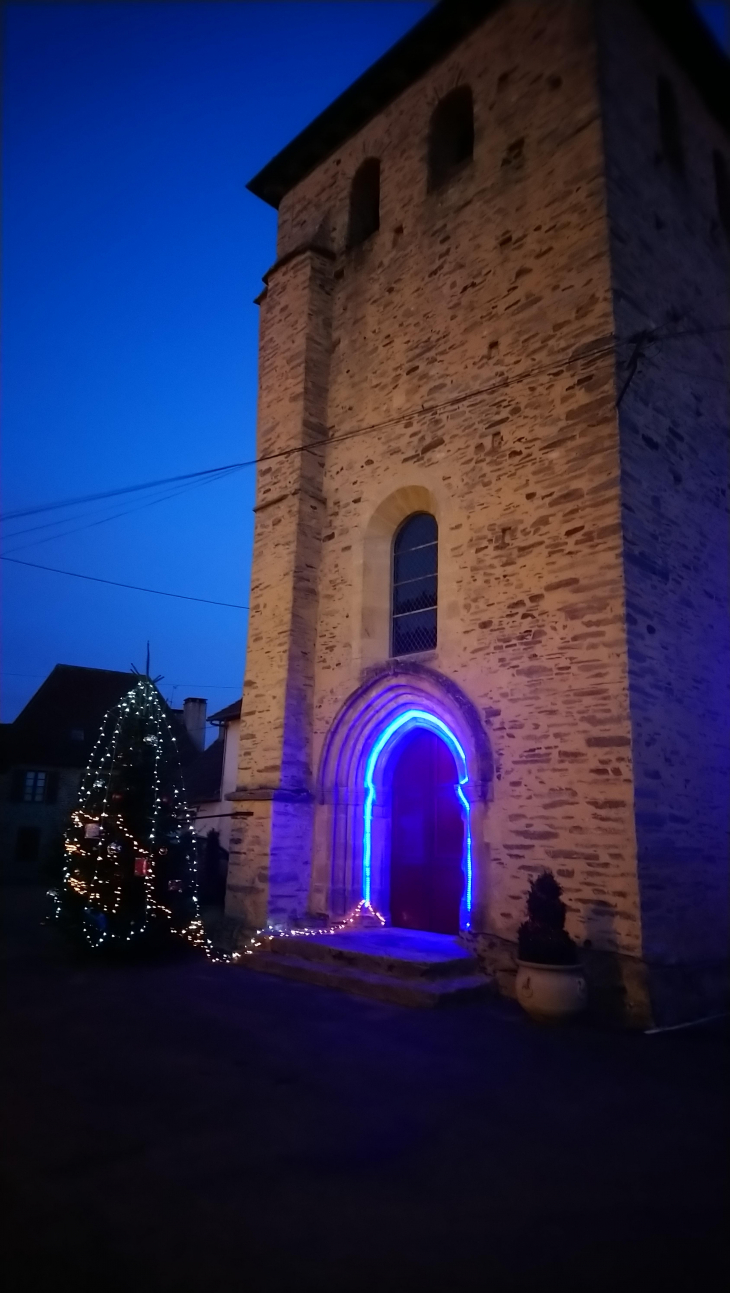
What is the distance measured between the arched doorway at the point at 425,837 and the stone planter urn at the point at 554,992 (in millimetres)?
2471

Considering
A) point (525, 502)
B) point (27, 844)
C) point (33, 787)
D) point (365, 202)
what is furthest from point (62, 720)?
point (525, 502)

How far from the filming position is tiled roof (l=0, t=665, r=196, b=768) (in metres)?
25.5

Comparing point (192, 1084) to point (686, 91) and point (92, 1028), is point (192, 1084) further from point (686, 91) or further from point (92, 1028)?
point (686, 91)

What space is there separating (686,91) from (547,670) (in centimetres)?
956

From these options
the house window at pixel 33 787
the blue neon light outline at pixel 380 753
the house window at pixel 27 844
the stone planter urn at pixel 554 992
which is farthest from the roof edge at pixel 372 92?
the house window at pixel 27 844

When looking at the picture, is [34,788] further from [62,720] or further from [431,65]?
[431,65]

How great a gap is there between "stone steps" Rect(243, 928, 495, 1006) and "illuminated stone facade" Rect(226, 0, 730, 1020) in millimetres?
486

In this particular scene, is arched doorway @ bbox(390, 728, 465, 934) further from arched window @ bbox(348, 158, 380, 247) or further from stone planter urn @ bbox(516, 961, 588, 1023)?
arched window @ bbox(348, 158, 380, 247)

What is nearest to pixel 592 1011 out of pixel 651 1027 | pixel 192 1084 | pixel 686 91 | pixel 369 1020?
pixel 651 1027

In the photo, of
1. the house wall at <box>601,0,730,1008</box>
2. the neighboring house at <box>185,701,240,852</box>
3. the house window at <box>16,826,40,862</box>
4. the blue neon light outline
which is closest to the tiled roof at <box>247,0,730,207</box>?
the house wall at <box>601,0,730,1008</box>

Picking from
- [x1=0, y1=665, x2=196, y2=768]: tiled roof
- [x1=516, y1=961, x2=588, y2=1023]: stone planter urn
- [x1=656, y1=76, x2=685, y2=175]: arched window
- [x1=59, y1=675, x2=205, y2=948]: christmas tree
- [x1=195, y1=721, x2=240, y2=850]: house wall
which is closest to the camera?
[x1=516, y1=961, x2=588, y2=1023]: stone planter urn

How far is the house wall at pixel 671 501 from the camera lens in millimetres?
7238

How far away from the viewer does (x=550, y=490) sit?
8156 mm

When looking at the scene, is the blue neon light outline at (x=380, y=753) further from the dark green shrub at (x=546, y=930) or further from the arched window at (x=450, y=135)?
the arched window at (x=450, y=135)
